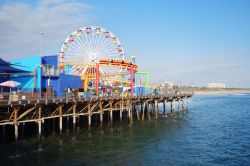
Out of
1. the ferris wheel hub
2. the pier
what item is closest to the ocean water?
the pier

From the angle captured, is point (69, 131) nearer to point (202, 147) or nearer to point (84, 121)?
point (84, 121)

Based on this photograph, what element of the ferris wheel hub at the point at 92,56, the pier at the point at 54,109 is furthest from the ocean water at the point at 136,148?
the ferris wheel hub at the point at 92,56

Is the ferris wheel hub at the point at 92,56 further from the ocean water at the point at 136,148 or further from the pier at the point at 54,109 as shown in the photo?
the ocean water at the point at 136,148

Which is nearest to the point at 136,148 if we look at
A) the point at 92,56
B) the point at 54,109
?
the point at 54,109

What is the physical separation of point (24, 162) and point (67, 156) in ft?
11.2

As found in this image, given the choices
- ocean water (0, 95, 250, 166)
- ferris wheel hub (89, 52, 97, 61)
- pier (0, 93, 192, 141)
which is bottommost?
ocean water (0, 95, 250, 166)

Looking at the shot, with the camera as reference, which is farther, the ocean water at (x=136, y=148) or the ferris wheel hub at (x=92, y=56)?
the ferris wheel hub at (x=92, y=56)

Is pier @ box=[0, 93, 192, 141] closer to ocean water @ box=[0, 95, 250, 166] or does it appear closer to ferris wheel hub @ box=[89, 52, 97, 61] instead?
ocean water @ box=[0, 95, 250, 166]

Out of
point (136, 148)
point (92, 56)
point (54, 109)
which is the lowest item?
point (136, 148)

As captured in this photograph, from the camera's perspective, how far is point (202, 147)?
1091 inches

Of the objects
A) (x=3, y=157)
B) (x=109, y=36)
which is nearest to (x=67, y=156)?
(x=3, y=157)

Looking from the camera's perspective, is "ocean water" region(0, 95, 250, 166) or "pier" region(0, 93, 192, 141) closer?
"ocean water" region(0, 95, 250, 166)

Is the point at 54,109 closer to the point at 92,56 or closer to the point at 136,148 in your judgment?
the point at 136,148

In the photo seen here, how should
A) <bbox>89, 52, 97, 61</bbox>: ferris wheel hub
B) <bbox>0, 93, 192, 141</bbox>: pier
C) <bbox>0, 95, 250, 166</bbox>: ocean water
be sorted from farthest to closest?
<bbox>89, 52, 97, 61</bbox>: ferris wheel hub, <bbox>0, 93, 192, 141</bbox>: pier, <bbox>0, 95, 250, 166</bbox>: ocean water
